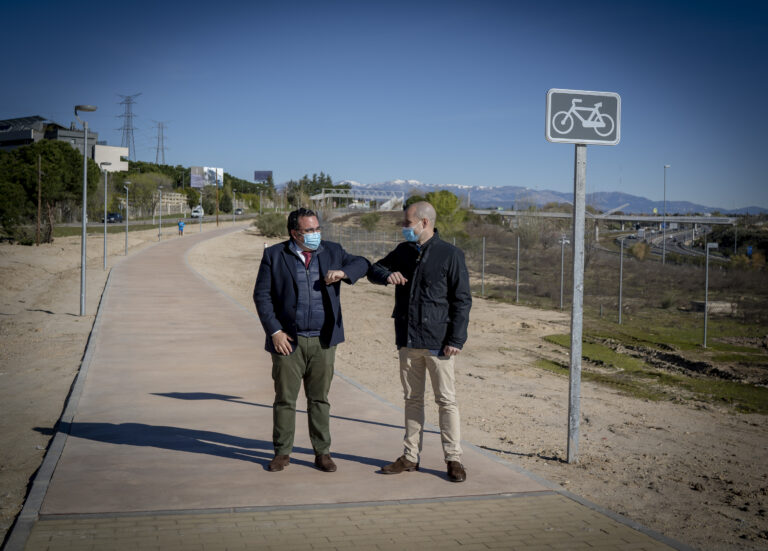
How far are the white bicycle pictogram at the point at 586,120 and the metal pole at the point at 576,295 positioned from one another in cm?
20

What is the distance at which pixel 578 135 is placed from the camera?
20.7ft

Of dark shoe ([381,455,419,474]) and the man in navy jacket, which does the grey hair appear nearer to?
the man in navy jacket

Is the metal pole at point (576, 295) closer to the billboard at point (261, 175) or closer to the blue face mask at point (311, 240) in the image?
the blue face mask at point (311, 240)

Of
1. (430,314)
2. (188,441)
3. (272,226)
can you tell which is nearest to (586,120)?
(430,314)

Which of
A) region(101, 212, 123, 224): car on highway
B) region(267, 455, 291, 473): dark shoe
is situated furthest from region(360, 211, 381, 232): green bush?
region(267, 455, 291, 473): dark shoe

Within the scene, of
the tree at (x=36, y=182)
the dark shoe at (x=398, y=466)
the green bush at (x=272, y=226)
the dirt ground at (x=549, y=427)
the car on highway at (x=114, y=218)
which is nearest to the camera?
the dirt ground at (x=549, y=427)

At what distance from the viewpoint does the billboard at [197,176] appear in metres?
128

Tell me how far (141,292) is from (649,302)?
15542 mm

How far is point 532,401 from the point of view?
9.84m

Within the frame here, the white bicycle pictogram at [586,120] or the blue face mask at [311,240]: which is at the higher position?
the white bicycle pictogram at [586,120]

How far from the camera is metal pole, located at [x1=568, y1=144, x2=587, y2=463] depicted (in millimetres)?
6336

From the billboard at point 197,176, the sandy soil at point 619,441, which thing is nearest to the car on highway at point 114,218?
the billboard at point 197,176

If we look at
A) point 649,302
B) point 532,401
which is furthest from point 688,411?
point 649,302

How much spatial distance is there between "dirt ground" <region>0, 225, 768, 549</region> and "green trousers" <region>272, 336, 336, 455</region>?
3.05 ft
